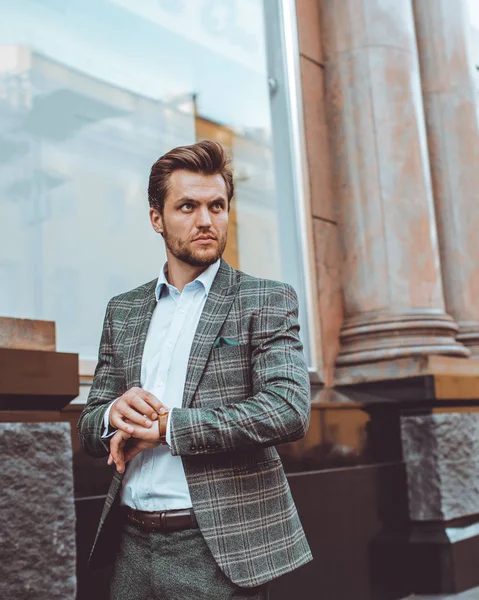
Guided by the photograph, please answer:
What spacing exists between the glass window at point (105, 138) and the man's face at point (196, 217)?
7.08ft

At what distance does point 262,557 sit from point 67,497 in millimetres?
1367

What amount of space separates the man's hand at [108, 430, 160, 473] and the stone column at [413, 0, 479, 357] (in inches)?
185

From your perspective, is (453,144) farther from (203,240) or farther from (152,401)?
(152,401)

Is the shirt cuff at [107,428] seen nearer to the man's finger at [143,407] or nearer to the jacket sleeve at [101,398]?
the jacket sleeve at [101,398]

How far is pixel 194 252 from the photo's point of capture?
2.33m

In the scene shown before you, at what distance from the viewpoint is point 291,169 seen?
6.00 m

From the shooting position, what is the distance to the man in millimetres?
2070

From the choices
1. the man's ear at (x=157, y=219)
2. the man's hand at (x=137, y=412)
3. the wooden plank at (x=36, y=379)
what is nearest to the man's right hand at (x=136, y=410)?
the man's hand at (x=137, y=412)

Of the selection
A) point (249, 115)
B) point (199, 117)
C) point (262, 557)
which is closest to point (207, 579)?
point (262, 557)

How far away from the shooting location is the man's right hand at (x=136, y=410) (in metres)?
2.06

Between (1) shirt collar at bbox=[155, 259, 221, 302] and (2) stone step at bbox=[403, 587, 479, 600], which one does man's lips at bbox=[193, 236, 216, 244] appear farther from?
(2) stone step at bbox=[403, 587, 479, 600]

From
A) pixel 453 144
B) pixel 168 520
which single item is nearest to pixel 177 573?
pixel 168 520

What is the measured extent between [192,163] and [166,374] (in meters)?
0.62

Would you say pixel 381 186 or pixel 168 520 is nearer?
pixel 168 520
